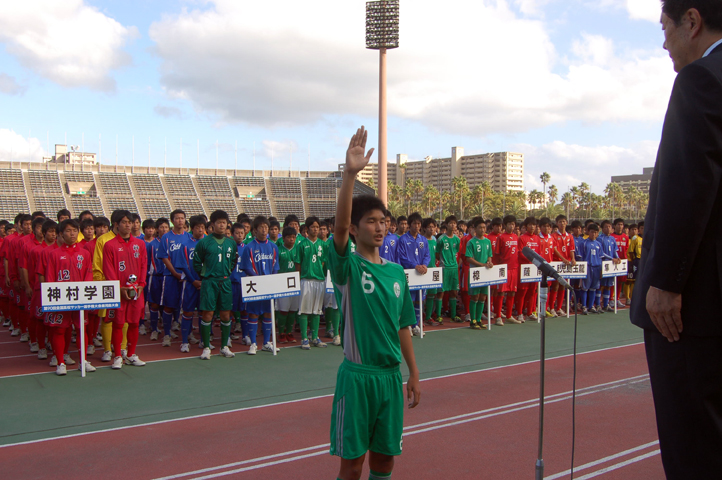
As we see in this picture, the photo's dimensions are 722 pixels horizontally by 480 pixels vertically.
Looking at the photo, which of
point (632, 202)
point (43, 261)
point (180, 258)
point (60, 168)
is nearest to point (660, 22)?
point (43, 261)

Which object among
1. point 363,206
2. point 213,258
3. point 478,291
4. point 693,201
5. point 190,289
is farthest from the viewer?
point 478,291

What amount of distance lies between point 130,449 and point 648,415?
17.1 ft

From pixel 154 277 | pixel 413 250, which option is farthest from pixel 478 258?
pixel 154 277

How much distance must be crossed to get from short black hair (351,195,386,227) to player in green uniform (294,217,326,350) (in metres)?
6.20

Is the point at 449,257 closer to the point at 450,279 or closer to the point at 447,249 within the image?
the point at 447,249

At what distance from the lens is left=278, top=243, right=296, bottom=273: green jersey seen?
930cm

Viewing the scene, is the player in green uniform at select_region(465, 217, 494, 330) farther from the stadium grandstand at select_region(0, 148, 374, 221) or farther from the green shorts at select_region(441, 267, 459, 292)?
the stadium grandstand at select_region(0, 148, 374, 221)

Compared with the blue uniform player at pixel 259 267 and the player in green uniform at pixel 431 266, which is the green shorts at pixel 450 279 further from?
the blue uniform player at pixel 259 267

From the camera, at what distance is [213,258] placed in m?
8.32

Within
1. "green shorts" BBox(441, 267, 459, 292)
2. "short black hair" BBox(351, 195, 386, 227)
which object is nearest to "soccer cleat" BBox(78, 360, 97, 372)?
"short black hair" BBox(351, 195, 386, 227)

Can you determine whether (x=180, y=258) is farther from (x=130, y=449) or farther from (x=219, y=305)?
(x=130, y=449)

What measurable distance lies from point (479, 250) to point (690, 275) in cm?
952

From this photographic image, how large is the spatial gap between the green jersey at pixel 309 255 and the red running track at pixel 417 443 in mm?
3487

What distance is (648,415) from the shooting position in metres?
5.64
